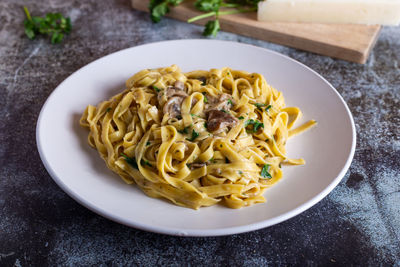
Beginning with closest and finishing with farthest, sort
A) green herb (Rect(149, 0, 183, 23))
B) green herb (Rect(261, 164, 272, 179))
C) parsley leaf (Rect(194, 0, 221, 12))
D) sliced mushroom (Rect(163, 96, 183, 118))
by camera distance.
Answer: green herb (Rect(261, 164, 272, 179)) < sliced mushroom (Rect(163, 96, 183, 118)) < parsley leaf (Rect(194, 0, 221, 12)) < green herb (Rect(149, 0, 183, 23))

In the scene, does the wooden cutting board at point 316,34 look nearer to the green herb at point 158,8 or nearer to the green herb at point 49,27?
the green herb at point 158,8

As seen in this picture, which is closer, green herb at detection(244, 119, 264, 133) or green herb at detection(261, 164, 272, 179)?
green herb at detection(261, 164, 272, 179)

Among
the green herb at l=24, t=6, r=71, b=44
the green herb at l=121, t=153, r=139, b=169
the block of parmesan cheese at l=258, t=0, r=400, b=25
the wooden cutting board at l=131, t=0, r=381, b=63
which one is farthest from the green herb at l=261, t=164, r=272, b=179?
the green herb at l=24, t=6, r=71, b=44

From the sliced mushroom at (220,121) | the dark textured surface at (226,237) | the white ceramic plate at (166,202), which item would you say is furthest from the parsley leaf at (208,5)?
the sliced mushroom at (220,121)

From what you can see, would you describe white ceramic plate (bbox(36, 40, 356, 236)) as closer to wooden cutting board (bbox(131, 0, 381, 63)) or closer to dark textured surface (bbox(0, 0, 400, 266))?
dark textured surface (bbox(0, 0, 400, 266))

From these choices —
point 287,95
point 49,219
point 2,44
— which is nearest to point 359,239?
point 287,95

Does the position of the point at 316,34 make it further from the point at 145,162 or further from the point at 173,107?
the point at 145,162
